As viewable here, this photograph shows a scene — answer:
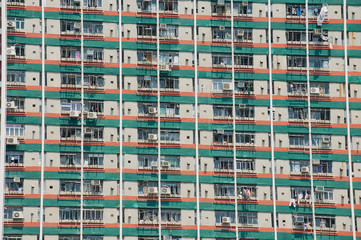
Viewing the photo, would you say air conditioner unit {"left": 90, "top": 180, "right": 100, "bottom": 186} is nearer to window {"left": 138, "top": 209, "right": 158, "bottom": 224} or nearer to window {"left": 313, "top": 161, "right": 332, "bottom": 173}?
window {"left": 138, "top": 209, "right": 158, "bottom": 224}

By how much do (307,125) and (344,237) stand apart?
43.7ft

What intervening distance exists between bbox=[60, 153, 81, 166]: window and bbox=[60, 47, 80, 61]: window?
1089 cm

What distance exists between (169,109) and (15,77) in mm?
17650

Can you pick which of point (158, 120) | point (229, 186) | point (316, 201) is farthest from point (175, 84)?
point (316, 201)

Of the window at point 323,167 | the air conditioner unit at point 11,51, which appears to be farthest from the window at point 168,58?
the window at point 323,167

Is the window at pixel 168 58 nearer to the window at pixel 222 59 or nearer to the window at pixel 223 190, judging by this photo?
the window at pixel 222 59

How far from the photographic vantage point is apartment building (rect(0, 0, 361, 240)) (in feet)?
357

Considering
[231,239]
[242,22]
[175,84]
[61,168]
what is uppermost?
[242,22]

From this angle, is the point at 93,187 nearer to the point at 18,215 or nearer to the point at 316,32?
the point at 18,215

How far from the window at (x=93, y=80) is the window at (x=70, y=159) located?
8149mm

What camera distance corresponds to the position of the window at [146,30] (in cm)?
11212

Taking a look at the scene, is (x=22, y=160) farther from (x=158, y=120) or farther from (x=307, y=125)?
(x=307, y=125)

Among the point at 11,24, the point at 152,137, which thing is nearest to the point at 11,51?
the point at 11,24

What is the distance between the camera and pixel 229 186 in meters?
111
